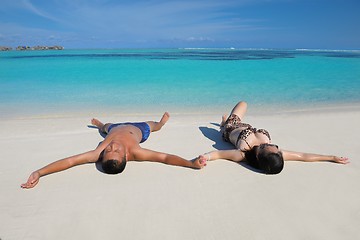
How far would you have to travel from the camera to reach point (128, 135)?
4.64 metres

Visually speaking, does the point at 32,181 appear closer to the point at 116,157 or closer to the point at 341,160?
the point at 116,157

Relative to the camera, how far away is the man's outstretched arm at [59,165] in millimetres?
3530

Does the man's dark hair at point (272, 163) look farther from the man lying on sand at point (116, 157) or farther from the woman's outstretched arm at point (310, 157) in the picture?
the man lying on sand at point (116, 157)

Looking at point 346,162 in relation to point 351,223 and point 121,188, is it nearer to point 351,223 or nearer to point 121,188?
point 351,223

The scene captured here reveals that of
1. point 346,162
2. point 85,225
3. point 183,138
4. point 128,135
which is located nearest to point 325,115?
point 346,162

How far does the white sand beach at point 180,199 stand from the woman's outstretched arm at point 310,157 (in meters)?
0.10

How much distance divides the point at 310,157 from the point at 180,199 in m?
2.32

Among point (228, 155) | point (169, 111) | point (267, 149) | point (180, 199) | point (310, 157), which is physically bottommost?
point (169, 111)

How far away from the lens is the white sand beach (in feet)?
8.87

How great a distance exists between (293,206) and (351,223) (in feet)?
1.85

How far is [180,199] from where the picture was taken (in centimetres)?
325

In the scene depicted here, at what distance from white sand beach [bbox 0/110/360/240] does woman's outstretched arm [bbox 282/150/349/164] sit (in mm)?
104

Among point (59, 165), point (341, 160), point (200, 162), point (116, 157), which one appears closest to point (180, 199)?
point (200, 162)

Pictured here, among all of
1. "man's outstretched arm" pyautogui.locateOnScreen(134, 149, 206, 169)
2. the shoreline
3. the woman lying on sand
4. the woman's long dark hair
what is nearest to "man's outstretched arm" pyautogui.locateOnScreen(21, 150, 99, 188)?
"man's outstretched arm" pyautogui.locateOnScreen(134, 149, 206, 169)
